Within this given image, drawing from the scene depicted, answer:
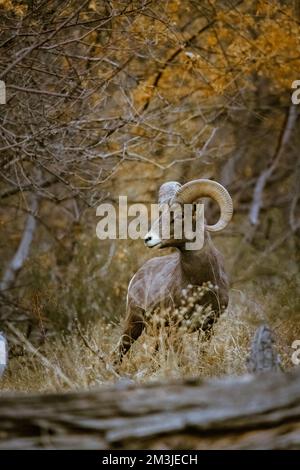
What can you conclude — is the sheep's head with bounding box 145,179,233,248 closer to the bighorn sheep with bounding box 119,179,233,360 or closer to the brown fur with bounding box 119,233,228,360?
the bighorn sheep with bounding box 119,179,233,360

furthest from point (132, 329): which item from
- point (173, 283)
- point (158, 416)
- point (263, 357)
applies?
point (158, 416)

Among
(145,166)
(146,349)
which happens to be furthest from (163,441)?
(145,166)

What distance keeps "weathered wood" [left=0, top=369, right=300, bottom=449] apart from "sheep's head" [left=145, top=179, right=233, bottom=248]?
5053 millimetres

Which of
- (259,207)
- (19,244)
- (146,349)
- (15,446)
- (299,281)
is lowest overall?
(15,446)

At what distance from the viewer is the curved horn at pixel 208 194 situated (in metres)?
9.02

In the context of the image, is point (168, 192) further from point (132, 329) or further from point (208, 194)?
point (132, 329)

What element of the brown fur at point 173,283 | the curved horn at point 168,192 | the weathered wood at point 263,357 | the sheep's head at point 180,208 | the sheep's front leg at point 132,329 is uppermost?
the curved horn at point 168,192

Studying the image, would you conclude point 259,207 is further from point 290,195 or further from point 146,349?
point 146,349

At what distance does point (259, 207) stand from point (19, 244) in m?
5.59

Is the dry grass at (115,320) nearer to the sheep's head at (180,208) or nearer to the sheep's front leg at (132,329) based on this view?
the sheep's front leg at (132,329)

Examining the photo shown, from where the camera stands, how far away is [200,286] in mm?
8852

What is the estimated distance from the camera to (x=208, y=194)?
29.9 feet

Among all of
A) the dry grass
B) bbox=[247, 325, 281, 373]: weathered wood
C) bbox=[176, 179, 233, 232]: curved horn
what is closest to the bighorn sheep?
bbox=[176, 179, 233, 232]: curved horn

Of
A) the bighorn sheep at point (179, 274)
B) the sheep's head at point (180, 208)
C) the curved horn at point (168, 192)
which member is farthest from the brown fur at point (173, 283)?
the curved horn at point (168, 192)
